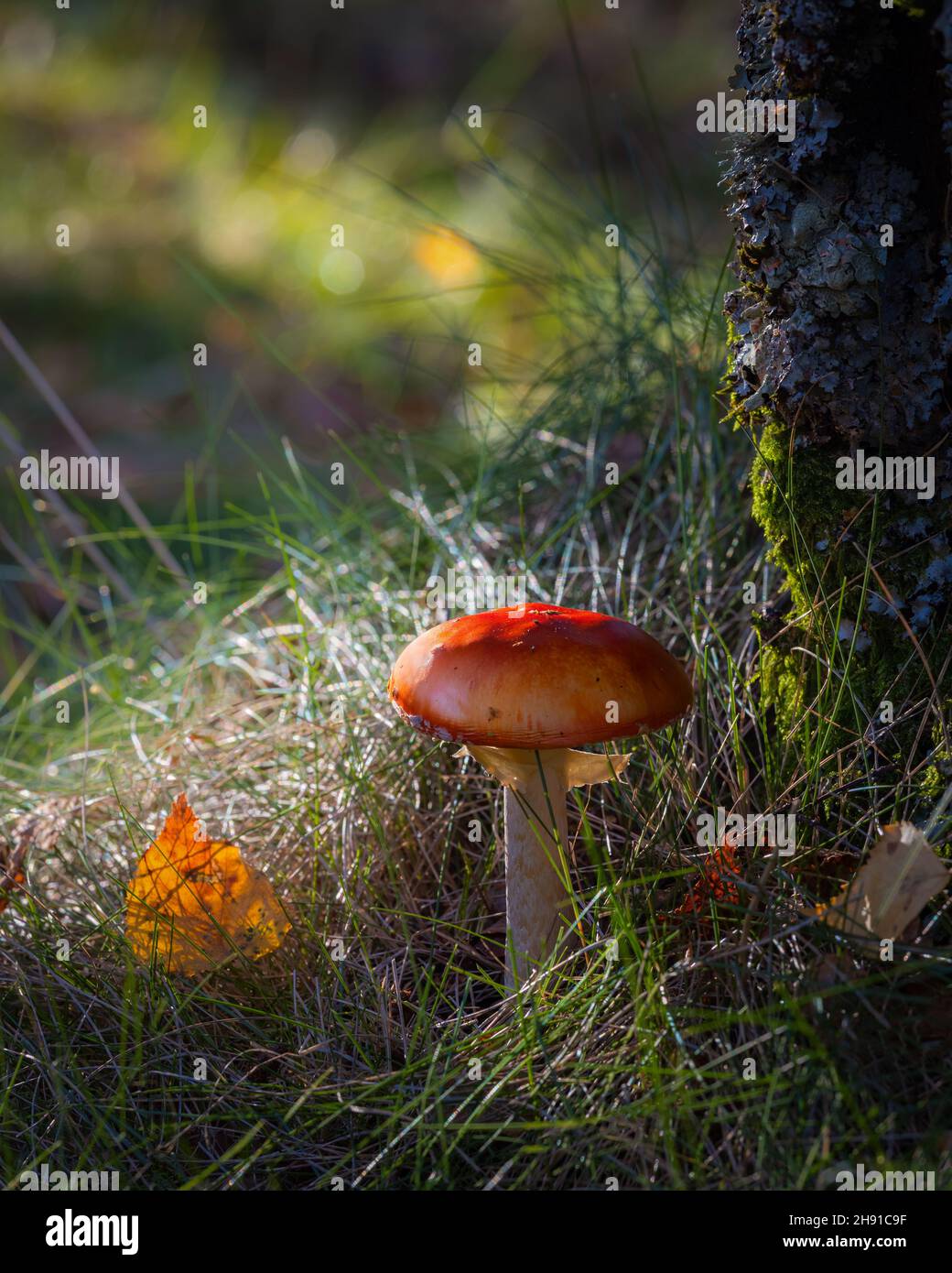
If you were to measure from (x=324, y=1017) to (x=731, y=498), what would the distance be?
56.3 inches

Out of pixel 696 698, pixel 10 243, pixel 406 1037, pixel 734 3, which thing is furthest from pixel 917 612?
pixel 734 3

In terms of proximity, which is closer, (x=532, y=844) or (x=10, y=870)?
(x=532, y=844)

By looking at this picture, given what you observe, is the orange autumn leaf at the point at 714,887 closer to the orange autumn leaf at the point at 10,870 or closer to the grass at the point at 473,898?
the grass at the point at 473,898

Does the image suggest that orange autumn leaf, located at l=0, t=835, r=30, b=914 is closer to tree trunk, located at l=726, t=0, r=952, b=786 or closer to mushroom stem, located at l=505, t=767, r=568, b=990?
mushroom stem, located at l=505, t=767, r=568, b=990

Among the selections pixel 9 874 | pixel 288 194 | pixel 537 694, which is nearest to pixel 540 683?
pixel 537 694

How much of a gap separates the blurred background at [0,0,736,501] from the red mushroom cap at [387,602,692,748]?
1671mm

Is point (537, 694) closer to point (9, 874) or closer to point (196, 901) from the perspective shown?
point (196, 901)

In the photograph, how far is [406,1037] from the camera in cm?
172

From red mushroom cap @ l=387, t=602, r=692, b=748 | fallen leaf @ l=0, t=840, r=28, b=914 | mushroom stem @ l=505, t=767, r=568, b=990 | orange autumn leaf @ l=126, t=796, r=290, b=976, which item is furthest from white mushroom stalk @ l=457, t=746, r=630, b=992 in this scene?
fallen leaf @ l=0, t=840, r=28, b=914

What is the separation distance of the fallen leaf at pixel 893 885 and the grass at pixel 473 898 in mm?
49

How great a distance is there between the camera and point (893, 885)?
1.47m

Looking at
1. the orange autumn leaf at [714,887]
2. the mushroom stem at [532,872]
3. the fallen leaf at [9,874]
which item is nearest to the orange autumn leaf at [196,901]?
the fallen leaf at [9,874]

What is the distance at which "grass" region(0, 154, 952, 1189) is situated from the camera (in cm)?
145

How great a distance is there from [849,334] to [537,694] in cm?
79
